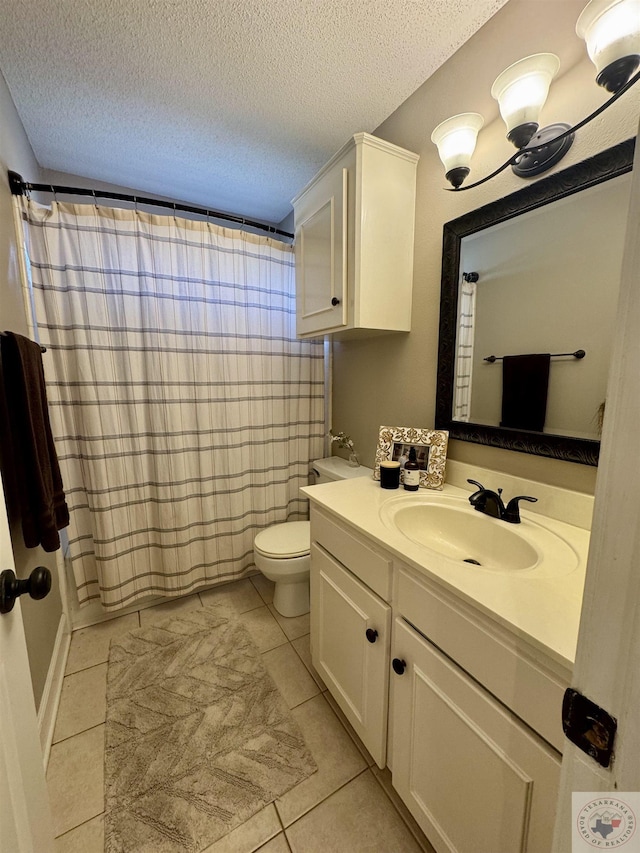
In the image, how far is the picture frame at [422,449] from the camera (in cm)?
138

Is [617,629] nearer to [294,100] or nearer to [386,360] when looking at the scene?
[386,360]

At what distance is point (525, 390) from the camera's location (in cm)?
114

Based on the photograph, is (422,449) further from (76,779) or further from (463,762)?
(76,779)

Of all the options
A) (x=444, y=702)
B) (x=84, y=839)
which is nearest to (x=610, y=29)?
(x=444, y=702)

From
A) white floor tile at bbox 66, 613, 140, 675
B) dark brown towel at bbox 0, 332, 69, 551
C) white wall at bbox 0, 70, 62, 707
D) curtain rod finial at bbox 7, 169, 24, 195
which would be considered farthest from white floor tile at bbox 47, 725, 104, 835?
curtain rod finial at bbox 7, 169, 24, 195

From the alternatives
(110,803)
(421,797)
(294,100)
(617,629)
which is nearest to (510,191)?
(294,100)

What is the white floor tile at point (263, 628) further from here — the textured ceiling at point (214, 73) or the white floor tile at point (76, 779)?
the textured ceiling at point (214, 73)

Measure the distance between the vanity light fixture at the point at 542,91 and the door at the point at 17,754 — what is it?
153 centimetres

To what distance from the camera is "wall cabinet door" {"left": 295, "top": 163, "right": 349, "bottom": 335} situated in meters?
1.43

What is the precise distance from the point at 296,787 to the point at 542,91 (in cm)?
218

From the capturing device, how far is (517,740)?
655 mm

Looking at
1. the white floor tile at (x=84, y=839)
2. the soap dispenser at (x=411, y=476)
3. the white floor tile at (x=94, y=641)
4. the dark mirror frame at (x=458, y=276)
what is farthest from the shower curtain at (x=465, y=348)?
the white floor tile at (x=94, y=641)

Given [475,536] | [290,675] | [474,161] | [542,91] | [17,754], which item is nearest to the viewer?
[17,754]

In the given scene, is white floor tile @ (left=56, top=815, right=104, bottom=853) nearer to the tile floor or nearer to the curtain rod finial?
the tile floor
